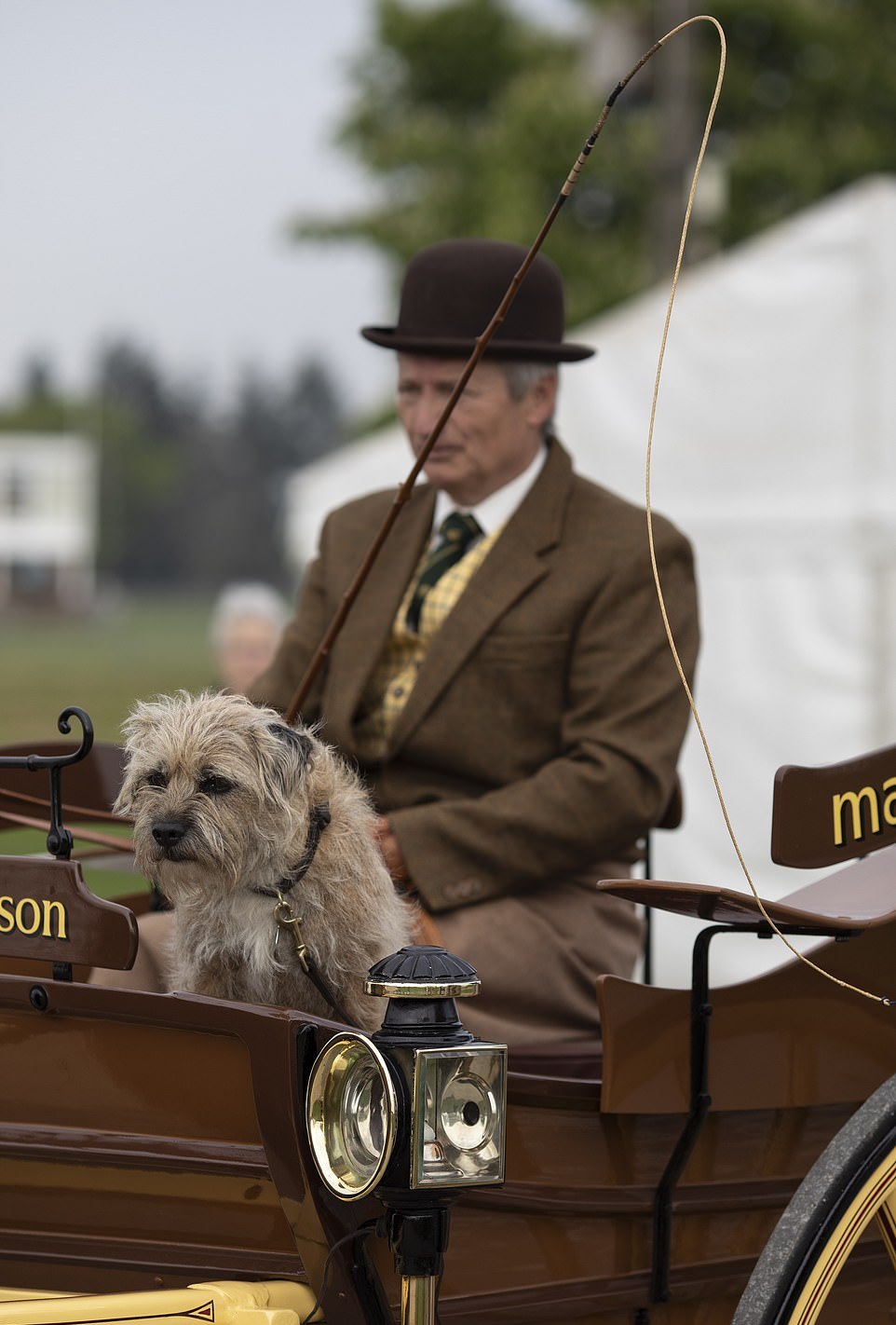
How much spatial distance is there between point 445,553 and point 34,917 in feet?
4.36

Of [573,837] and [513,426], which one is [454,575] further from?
[573,837]

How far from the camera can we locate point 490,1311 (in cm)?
251

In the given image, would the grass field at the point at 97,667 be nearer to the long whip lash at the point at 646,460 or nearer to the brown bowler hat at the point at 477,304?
the long whip lash at the point at 646,460

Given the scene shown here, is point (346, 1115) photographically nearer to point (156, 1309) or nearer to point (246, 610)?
point (156, 1309)

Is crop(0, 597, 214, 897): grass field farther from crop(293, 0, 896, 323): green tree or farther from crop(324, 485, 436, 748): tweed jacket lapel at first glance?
crop(293, 0, 896, 323): green tree

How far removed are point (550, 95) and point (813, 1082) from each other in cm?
1620

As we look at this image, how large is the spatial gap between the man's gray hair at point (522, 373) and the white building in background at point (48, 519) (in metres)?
106

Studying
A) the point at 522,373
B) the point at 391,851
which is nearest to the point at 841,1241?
the point at 391,851

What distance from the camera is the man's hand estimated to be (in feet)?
10.4

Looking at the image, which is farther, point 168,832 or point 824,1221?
point 168,832

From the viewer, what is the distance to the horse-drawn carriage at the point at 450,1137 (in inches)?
88.8

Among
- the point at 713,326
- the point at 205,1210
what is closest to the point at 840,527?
the point at 713,326

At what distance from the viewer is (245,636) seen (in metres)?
6.98

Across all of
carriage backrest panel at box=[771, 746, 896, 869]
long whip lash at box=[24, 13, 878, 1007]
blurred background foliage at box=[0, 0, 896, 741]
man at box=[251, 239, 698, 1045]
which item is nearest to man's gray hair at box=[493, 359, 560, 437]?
man at box=[251, 239, 698, 1045]
